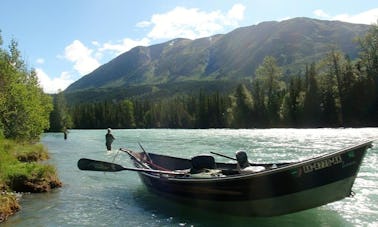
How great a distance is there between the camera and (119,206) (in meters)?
16.5

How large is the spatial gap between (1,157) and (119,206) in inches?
196

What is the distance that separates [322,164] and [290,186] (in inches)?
46.1

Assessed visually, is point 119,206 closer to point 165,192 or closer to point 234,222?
point 165,192

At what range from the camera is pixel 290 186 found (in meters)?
12.9

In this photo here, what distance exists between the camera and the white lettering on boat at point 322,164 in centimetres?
1267

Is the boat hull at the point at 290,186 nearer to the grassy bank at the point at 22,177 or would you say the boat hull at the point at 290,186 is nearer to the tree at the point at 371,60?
the grassy bank at the point at 22,177

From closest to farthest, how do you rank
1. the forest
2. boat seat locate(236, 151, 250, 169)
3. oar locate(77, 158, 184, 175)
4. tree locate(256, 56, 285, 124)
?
boat seat locate(236, 151, 250, 169) → oar locate(77, 158, 184, 175) → the forest → tree locate(256, 56, 285, 124)

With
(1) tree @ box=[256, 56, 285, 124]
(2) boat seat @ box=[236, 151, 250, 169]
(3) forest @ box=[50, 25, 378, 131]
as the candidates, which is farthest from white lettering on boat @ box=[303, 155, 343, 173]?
(1) tree @ box=[256, 56, 285, 124]

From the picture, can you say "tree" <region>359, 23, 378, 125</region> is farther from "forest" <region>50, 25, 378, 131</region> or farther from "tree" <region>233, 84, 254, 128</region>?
"tree" <region>233, 84, 254, 128</region>

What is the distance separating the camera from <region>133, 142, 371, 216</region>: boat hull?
501 inches

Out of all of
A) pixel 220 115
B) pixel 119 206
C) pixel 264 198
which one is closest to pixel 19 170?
pixel 119 206

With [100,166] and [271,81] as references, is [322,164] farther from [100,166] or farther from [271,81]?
[271,81]

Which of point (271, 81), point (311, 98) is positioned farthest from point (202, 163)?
point (271, 81)

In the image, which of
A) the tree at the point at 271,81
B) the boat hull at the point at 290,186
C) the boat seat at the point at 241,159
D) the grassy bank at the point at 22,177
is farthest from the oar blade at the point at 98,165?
the tree at the point at 271,81
